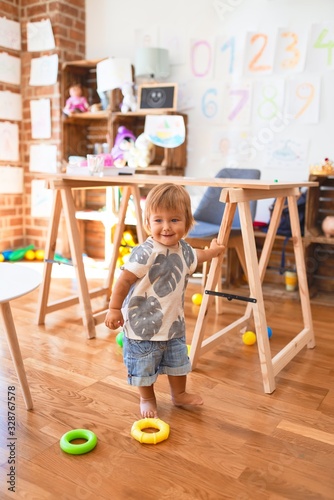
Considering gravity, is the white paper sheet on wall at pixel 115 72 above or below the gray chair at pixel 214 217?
above

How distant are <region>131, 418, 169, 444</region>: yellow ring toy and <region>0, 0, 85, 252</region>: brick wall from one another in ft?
9.39

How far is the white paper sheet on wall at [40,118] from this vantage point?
396 centimetres

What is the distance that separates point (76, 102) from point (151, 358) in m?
2.75

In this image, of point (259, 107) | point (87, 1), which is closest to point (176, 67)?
point (259, 107)

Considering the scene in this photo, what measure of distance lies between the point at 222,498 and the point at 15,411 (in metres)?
0.73

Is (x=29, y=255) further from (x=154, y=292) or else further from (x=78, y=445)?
(x=78, y=445)

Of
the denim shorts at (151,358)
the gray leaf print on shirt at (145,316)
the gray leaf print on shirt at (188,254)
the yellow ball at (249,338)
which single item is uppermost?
the gray leaf print on shirt at (188,254)

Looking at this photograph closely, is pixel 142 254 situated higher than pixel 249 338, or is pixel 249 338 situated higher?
pixel 142 254

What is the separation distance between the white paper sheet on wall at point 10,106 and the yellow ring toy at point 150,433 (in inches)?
125

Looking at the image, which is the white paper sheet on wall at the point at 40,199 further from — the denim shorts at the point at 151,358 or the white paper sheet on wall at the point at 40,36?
the denim shorts at the point at 151,358

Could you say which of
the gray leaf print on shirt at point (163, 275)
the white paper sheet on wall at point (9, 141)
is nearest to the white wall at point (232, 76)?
the white paper sheet on wall at point (9, 141)

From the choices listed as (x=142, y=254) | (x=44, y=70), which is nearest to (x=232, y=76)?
(x=44, y=70)

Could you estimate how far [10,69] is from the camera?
395 cm

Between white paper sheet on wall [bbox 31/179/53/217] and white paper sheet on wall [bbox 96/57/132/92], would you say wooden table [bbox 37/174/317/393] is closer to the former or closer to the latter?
white paper sheet on wall [bbox 96/57/132/92]
